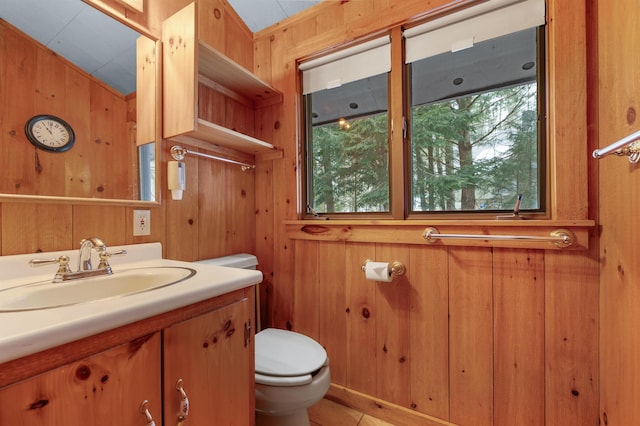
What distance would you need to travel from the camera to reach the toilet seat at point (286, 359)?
1040 millimetres

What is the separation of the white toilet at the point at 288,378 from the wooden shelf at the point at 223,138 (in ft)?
3.37

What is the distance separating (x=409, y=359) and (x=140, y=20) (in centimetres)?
201

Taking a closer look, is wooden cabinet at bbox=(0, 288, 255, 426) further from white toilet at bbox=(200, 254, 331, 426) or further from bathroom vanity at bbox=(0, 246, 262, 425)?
white toilet at bbox=(200, 254, 331, 426)

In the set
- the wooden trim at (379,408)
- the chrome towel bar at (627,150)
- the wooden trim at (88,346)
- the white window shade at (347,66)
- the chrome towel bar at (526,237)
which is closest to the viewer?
the wooden trim at (88,346)

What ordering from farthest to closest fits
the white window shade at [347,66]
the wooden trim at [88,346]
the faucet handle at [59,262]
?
the white window shade at [347,66] < the faucet handle at [59,262] < the wooden trim at [88,346]

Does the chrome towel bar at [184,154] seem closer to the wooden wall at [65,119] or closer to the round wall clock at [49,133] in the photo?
the wooden wall at [65,119]

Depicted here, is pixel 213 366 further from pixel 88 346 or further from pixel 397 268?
pixel 397 268

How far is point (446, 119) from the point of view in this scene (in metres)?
1.37

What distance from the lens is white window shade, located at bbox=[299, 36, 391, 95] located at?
4.81ft

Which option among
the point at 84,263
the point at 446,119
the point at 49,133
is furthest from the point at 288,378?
the point at 446,119

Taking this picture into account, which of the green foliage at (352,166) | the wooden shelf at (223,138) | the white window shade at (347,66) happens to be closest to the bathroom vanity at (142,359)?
the wooden shelf at (223,138)

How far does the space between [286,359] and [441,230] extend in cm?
88

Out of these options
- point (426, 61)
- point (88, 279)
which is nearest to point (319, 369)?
point (88, 279)

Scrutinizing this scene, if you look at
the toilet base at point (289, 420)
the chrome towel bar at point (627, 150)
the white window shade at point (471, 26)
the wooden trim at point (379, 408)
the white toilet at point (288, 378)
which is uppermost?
the white window shade at point (471, 26)
